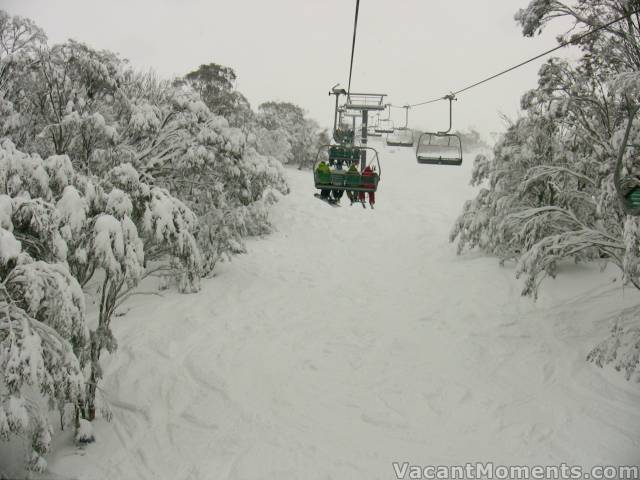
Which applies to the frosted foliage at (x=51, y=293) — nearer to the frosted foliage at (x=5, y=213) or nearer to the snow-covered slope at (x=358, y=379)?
the frosted foliage at (x=5, y=213)

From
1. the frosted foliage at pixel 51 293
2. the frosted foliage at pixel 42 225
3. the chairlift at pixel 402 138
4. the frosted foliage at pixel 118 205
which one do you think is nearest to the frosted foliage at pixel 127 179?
the frosted foliage at pixel 118 205

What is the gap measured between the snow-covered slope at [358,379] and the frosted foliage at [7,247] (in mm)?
4231

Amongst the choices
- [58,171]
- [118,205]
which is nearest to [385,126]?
[118,205]

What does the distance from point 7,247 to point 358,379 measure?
7402 millimetres

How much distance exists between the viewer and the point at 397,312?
13414 mm

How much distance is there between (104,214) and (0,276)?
140cm

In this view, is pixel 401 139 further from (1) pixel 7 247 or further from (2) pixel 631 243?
(1) pixel 7 247

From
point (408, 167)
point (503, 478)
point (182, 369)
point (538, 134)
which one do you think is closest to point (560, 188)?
point (538, 134)

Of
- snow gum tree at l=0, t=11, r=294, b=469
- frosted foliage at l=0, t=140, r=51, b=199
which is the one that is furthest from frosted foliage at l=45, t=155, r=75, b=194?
frosted foliage at l=0, t=140, r=51, b=199

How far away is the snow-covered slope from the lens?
Answer: 24.9ft

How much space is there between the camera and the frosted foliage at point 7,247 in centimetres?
457

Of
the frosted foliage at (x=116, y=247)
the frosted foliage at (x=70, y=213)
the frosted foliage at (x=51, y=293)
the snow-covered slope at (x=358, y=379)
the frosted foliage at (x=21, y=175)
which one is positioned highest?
the frosted foliage at (x=21, y=175)

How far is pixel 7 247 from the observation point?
15.1 ft

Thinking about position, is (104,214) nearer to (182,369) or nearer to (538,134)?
(182,369)
